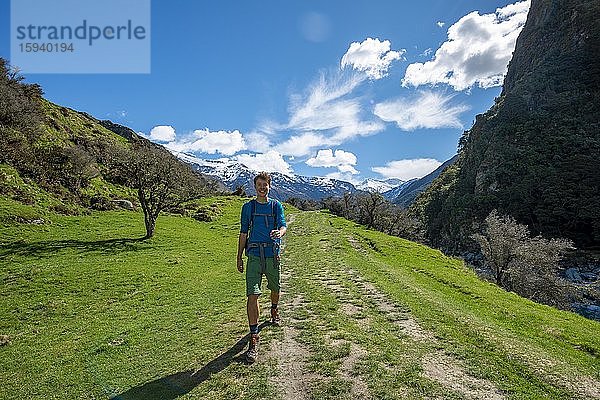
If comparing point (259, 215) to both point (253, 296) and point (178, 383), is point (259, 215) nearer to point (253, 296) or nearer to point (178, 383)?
point (253, 296)

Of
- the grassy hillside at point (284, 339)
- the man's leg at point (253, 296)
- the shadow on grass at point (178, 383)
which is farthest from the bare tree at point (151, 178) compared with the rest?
the shadow on grass at point (178, 383)

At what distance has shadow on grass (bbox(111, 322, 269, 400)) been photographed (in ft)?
19.6

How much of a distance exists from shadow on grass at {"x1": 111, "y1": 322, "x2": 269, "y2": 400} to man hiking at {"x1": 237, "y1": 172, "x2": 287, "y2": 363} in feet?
1.88

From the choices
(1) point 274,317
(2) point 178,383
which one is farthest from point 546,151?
(2) point 178,383

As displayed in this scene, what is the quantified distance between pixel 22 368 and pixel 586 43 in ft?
456

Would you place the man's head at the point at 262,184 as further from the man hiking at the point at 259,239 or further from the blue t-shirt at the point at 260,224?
the blue t-shirt at the point at 260,224

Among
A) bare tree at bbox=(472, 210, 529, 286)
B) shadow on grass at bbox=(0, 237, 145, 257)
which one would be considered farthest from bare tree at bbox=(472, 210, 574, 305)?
shadow on grass at bbox=(0, 237, 145, 257)

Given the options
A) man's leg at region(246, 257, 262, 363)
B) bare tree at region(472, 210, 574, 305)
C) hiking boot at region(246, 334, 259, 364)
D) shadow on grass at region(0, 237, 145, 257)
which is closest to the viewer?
hiking boot at region(246, 334, 259, 364)

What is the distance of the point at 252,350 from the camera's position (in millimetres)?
7043

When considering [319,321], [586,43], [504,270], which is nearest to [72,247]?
[319,321]

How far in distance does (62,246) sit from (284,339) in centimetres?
2078

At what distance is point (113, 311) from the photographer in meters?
12.4

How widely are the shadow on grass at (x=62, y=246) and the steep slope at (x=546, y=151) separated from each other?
7785 centimetres

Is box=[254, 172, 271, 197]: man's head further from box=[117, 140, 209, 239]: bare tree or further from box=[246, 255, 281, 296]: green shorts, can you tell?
box=[117, 140, 209, 239]: bare tree
